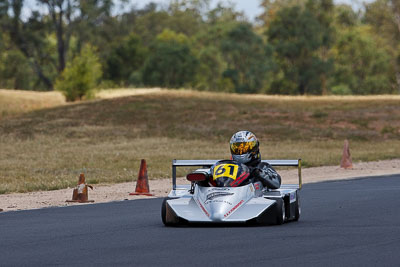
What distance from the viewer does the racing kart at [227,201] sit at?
506 inches

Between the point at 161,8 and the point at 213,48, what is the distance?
5046cm

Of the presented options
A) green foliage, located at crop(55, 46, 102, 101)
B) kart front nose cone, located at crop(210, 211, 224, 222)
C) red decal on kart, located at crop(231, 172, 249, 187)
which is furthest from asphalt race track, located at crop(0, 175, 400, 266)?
green foliage, located at crop(55, 46, 102, 101)

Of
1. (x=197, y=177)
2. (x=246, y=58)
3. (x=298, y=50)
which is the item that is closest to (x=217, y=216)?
(x=197, y=177)

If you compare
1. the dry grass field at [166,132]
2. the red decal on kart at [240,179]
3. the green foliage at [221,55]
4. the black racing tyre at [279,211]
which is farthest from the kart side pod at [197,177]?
the green foliage at [221,55]

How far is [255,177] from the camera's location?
45.2 feet

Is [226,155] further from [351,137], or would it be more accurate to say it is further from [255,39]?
[255,39]

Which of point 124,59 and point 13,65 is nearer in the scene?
point 13,65

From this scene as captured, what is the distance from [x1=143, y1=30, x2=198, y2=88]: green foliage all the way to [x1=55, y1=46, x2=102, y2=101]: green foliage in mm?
23283

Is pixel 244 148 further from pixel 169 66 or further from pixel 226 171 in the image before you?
pixel 169 66

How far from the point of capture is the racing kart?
1285cm

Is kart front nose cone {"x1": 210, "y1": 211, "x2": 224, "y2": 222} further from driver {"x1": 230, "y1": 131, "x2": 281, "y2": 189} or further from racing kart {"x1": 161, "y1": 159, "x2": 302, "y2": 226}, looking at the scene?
driver {"x1": 230, "y1": 131, "x2": 281, "y2": 189}

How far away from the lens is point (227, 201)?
12.8 meters

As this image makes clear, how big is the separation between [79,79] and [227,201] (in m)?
61.9

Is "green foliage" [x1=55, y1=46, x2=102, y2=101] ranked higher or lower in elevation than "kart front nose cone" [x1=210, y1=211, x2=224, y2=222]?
higher
